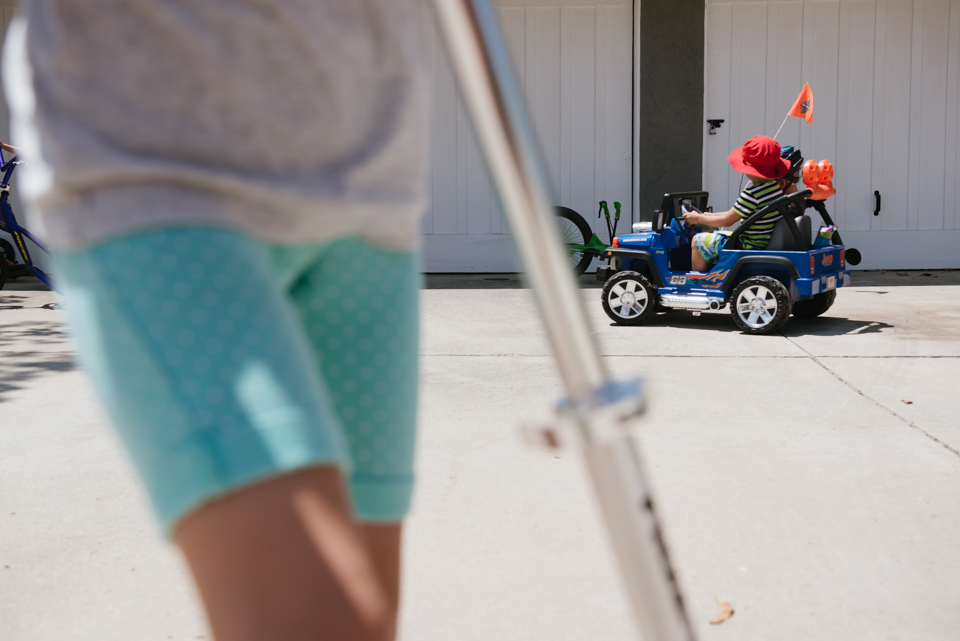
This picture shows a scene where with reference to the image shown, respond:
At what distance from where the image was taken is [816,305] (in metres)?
6.22

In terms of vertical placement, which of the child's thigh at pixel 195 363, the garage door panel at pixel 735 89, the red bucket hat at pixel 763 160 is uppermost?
the garage door panel at pixel 735 89

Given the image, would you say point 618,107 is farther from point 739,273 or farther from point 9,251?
point 9,251

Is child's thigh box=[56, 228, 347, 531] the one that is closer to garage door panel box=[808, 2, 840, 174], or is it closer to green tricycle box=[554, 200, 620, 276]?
green tricycle box=[554, 200, 620, 276]

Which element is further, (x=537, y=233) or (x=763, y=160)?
(x=763, y=160)

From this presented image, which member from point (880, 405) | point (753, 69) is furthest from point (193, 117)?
point (753, 69)

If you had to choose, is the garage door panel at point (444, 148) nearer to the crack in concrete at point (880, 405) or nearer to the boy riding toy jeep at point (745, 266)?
the boy riding toy jeep at point (745, 266)

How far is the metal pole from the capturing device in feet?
2.05

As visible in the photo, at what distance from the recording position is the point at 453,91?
9.79 m

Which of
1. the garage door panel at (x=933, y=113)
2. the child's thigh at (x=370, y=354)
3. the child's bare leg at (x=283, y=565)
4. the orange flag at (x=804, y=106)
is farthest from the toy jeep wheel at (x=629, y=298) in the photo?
the child's bare leg at (x=283, y=565)

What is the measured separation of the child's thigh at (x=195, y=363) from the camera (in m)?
0.68

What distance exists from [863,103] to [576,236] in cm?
325

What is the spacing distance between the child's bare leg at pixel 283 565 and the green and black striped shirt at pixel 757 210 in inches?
217

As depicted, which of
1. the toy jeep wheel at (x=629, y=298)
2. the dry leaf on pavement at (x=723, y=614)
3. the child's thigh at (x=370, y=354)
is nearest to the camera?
the child's thigh at (x=370, y=354)

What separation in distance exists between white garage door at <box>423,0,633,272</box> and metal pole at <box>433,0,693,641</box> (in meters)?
8.63
